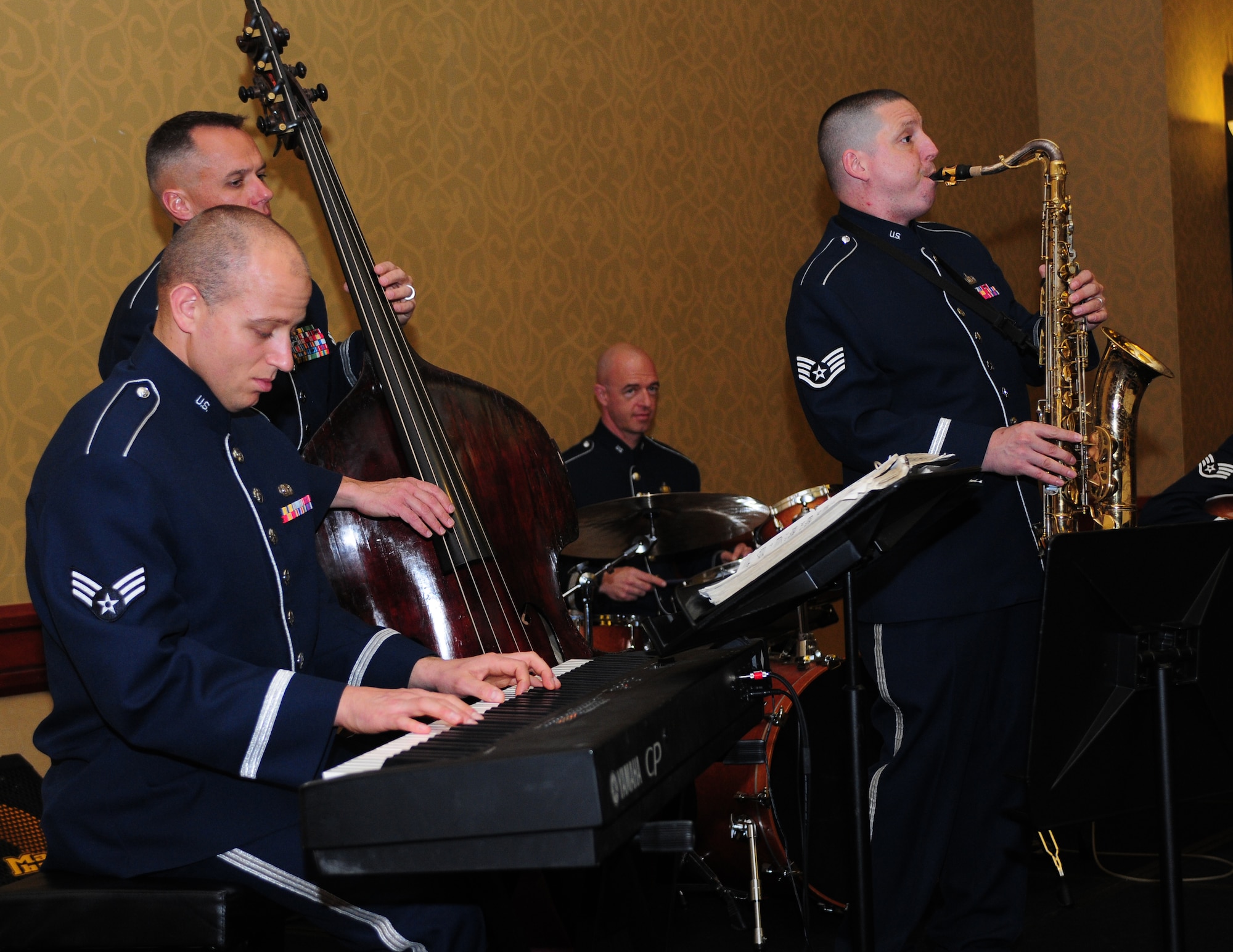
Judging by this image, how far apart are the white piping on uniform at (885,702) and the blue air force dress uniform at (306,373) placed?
1.12m

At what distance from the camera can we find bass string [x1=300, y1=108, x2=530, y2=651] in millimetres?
2086

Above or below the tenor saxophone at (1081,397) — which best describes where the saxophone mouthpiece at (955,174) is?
above

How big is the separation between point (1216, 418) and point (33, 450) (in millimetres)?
5168

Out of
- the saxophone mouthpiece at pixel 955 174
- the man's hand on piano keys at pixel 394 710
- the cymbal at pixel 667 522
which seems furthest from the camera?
the cymbal at pixel 667 522

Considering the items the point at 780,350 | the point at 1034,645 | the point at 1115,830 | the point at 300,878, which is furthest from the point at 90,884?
the point at 780,350

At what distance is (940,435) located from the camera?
2.34 metres

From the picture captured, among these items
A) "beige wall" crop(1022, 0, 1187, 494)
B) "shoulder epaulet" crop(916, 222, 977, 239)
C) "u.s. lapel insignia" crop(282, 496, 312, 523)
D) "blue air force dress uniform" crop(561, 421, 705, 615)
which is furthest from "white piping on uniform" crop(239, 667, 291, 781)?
"beige wall" crop(1022, 0, 1187, 494)

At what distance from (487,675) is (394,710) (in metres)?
0.28

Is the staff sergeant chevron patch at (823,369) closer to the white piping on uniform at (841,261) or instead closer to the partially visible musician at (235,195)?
the white piping on uniform at (841,261)

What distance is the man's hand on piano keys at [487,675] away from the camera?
1.66m

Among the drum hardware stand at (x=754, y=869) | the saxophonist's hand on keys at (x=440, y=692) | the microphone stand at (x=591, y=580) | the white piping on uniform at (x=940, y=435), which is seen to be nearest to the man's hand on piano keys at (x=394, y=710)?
the saxophonist's hand on keys at (x=440, y=692)

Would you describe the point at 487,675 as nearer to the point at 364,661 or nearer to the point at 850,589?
the point at 364,661

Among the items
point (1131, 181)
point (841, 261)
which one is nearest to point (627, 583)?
point (841, 261)

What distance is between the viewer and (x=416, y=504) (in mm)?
2035
